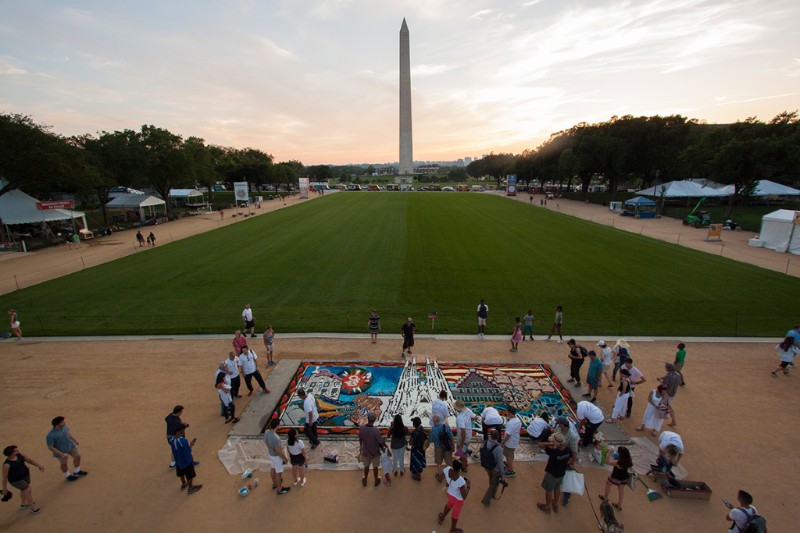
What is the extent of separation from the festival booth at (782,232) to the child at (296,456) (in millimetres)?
36805

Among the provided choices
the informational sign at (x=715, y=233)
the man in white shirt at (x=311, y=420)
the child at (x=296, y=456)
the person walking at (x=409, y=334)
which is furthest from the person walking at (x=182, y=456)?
the informational sign at (x=715, y=233)

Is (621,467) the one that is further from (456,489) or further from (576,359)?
(576,359)

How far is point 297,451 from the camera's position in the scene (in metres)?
7.54

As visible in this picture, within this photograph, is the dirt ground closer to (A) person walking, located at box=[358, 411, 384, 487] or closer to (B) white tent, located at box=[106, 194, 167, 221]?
(A) person walking, located at box=[358, 411, 384, 487]

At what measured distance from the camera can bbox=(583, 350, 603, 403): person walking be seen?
10562 mm

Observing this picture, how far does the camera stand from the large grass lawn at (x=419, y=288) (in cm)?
1664

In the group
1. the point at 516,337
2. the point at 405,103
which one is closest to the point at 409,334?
the point at 516,337

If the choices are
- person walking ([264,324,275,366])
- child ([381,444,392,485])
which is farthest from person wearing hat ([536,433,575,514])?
person walking ([264,324,275,366])

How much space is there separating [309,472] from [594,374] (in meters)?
7.97

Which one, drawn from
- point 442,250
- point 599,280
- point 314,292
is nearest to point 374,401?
point 314,292

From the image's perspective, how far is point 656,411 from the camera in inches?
359

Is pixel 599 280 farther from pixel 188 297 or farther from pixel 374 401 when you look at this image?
pixel 188 297

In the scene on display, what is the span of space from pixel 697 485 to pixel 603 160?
66.8 meters

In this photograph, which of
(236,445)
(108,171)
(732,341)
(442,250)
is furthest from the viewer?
(108,171)
